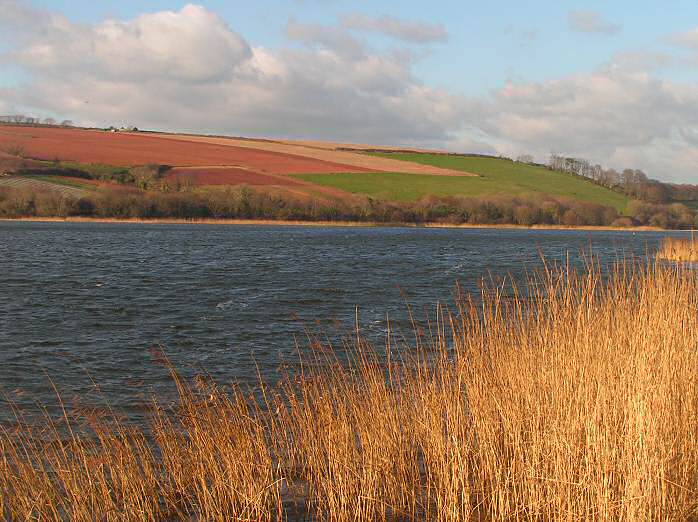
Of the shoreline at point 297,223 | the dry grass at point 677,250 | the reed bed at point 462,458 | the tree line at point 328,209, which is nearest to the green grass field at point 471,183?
the tree line at point 328,209

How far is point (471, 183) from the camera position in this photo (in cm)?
12081

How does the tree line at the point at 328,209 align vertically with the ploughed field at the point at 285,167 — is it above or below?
below

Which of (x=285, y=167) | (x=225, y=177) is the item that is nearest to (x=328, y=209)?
(x=285, y=167)

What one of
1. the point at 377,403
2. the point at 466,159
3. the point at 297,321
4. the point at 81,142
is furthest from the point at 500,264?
the point at 466,159

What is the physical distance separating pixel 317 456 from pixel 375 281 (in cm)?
2583

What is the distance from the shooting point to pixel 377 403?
328 inches

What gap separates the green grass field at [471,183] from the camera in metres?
112

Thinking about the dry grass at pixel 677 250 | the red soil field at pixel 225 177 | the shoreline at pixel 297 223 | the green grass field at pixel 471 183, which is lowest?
the shoreline at pixel 297 223

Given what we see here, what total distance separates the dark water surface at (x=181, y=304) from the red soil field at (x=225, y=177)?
48542 millimetres

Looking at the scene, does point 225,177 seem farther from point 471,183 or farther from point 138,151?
point 471,183

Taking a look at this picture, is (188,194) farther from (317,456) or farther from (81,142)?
(317,456)

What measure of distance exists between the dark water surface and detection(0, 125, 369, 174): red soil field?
5440cm

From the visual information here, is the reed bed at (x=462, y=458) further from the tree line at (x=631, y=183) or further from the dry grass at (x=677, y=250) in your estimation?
the tree line at (x=631, y=183)

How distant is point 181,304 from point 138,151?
287 feet
